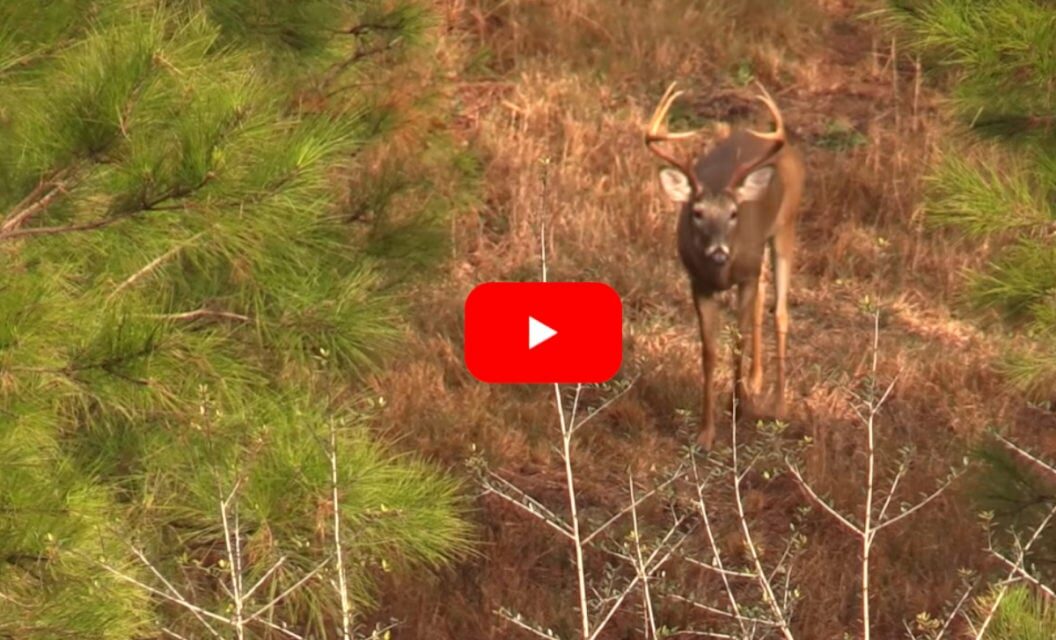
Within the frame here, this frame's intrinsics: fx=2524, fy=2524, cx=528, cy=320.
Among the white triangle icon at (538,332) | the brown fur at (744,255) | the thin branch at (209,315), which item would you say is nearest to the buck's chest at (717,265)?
the brown fur at (744,255)

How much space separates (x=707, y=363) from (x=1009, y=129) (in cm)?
301

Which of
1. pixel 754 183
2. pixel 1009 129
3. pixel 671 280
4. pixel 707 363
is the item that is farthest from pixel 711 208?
pixel 1009 129

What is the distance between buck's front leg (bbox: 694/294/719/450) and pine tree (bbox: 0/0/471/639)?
193 cm

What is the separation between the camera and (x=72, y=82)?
17.7ft

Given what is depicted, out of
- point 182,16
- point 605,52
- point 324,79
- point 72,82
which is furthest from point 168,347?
point 605,52

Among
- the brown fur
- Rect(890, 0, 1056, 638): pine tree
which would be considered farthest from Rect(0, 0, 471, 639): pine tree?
the brown fur

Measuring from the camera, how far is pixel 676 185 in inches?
399

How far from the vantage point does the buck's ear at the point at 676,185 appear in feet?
33.0

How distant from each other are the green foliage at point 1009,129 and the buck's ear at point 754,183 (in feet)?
10.1

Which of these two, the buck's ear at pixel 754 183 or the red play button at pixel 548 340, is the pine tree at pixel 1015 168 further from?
the buck's ear at pixel 754 183

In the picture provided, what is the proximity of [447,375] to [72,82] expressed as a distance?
5290mm

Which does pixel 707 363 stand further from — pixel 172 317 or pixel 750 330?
pixel 172 317

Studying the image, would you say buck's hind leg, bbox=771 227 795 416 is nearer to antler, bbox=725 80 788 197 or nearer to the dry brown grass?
the dry brown grass

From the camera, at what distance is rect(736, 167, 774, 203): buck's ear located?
10.2 metres
